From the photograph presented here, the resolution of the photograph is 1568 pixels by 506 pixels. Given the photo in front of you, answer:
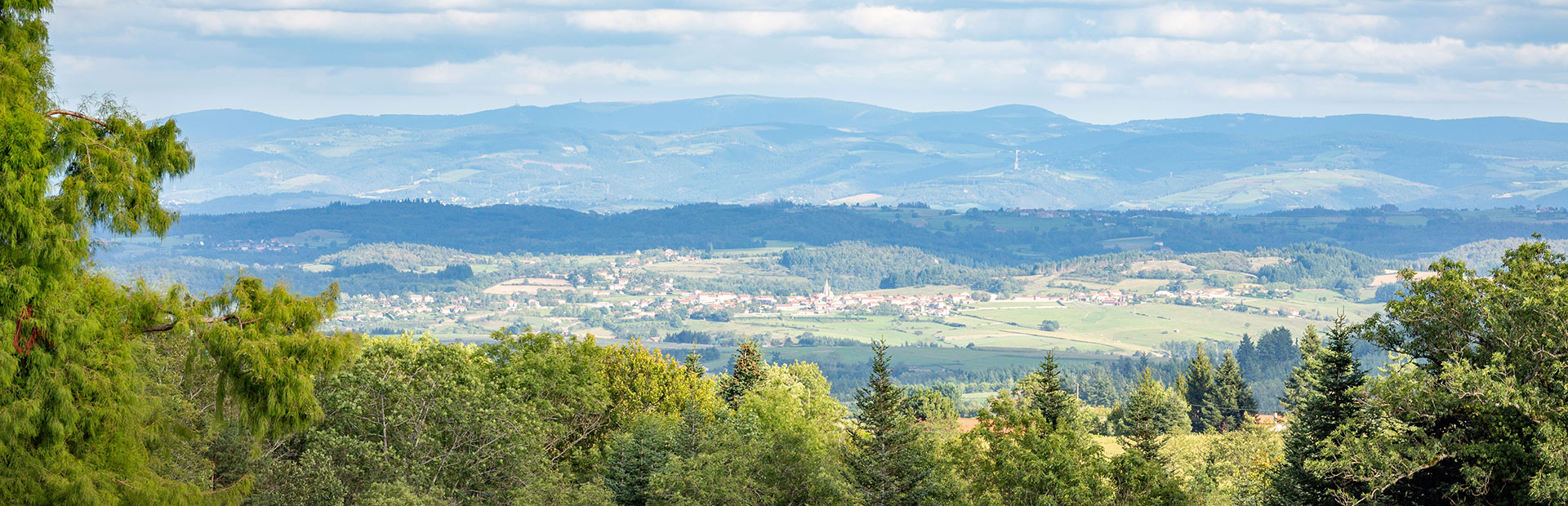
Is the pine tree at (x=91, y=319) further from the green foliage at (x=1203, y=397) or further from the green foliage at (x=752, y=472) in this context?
the green foliage at (x=1203, y=397)

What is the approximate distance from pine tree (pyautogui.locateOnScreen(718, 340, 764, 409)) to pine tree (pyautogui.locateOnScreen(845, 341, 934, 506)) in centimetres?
2229

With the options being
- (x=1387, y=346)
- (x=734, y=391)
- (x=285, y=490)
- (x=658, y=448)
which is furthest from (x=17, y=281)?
(x=734, y=391)

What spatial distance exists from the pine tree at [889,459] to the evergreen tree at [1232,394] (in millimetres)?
64264

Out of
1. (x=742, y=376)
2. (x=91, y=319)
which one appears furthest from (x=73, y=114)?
(x=742, y=376)

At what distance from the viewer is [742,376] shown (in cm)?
6009

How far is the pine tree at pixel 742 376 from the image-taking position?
59219 millimetres

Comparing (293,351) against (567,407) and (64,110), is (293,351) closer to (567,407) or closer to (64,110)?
(64,110)

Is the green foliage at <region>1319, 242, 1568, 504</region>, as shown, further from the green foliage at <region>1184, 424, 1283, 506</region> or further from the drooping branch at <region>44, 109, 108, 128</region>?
the drooping branch at <region>44, 109, 108, 128</region>

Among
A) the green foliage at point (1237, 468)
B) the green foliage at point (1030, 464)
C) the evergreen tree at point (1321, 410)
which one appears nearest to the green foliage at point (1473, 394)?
the evergreen tree at point (1321, 410)

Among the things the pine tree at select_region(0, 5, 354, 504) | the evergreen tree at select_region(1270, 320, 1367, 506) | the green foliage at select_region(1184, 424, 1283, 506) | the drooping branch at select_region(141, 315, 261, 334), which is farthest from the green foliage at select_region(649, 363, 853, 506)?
the drooping branch at select_region(141, 315, 261, 334)

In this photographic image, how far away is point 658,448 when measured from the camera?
40125 mm

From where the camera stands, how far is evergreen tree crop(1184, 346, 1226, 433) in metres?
93.6

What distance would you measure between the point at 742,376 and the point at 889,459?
26.3 metres

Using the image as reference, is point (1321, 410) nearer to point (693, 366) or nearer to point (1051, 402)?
point (1051, 402)
